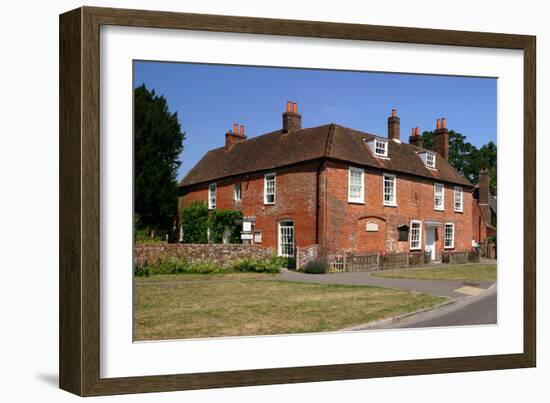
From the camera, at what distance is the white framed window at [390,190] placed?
41.4ft

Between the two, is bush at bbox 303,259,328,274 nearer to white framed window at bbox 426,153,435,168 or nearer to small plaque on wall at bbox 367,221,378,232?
small plaque on wall at bbox 367,221,378,232

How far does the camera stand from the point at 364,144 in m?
12.5

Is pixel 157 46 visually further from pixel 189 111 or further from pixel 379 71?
pixel 379 71

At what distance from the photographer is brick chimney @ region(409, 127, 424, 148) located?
433 inches

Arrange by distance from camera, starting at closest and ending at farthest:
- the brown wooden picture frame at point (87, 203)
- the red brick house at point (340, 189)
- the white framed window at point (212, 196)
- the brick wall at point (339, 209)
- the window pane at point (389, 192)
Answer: the brown wooden picture frame at point (87, 203)
the white framed window at point (212, 196)
the red brick house at point (340, 189)
the brick wall at point (339, 209)
the window pane at point (389, 192)

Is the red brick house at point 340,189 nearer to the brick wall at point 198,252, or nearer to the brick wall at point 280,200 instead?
the brick wall at point 280,200

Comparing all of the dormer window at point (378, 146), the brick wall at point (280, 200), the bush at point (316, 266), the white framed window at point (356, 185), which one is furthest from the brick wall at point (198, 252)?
the dormer window at point (378, 146)

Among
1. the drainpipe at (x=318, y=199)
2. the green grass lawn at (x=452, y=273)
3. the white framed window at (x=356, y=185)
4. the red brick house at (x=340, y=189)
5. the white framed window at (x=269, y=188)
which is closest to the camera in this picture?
the green grass lawn at (x=452, y=273)

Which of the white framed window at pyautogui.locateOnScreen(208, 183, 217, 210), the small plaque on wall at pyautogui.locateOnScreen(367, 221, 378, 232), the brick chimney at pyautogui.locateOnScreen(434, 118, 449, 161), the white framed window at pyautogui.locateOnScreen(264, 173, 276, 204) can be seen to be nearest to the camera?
the white framed window at pyautogui.locateOnScreen(208, 183, 217, 210)

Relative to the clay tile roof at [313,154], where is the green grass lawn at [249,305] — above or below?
below

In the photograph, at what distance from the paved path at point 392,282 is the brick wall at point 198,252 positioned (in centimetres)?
77

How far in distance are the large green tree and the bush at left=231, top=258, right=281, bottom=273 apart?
137cm

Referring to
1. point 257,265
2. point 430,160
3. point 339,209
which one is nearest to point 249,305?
point 257,265

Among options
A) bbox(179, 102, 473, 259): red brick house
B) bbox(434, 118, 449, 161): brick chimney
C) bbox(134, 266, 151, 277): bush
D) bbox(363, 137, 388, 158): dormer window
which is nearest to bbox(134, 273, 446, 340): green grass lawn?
bbox(134, 266, 151, 277): bush
